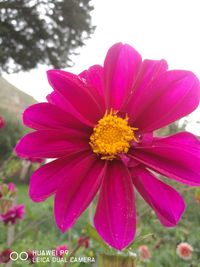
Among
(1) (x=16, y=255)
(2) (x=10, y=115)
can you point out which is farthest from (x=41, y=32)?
(1) (x=16, y=255)

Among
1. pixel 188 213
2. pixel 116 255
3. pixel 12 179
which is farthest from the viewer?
pixel 12 179

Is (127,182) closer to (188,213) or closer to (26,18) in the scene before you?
(188,213)

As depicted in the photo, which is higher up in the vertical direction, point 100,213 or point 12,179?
point 100,213

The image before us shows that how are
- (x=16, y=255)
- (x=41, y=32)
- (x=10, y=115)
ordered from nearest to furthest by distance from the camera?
(x=16, y=255)
(x=10, y=115)
(x=41, y=32)

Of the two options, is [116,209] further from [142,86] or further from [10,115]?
[10,115]

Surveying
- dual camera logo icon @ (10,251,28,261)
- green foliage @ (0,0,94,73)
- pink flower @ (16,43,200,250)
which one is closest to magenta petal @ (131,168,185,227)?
pink flower @ (16,43,200,250)

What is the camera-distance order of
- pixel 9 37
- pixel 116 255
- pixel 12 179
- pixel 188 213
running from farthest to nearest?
pixel 9 37, pixel 12 179, pixel 188 213, pixel 116 255

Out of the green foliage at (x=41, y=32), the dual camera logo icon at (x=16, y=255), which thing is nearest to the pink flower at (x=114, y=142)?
the dual camera logo icon at (x=16, y=255)

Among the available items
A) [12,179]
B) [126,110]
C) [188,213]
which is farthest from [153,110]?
[12,179]
